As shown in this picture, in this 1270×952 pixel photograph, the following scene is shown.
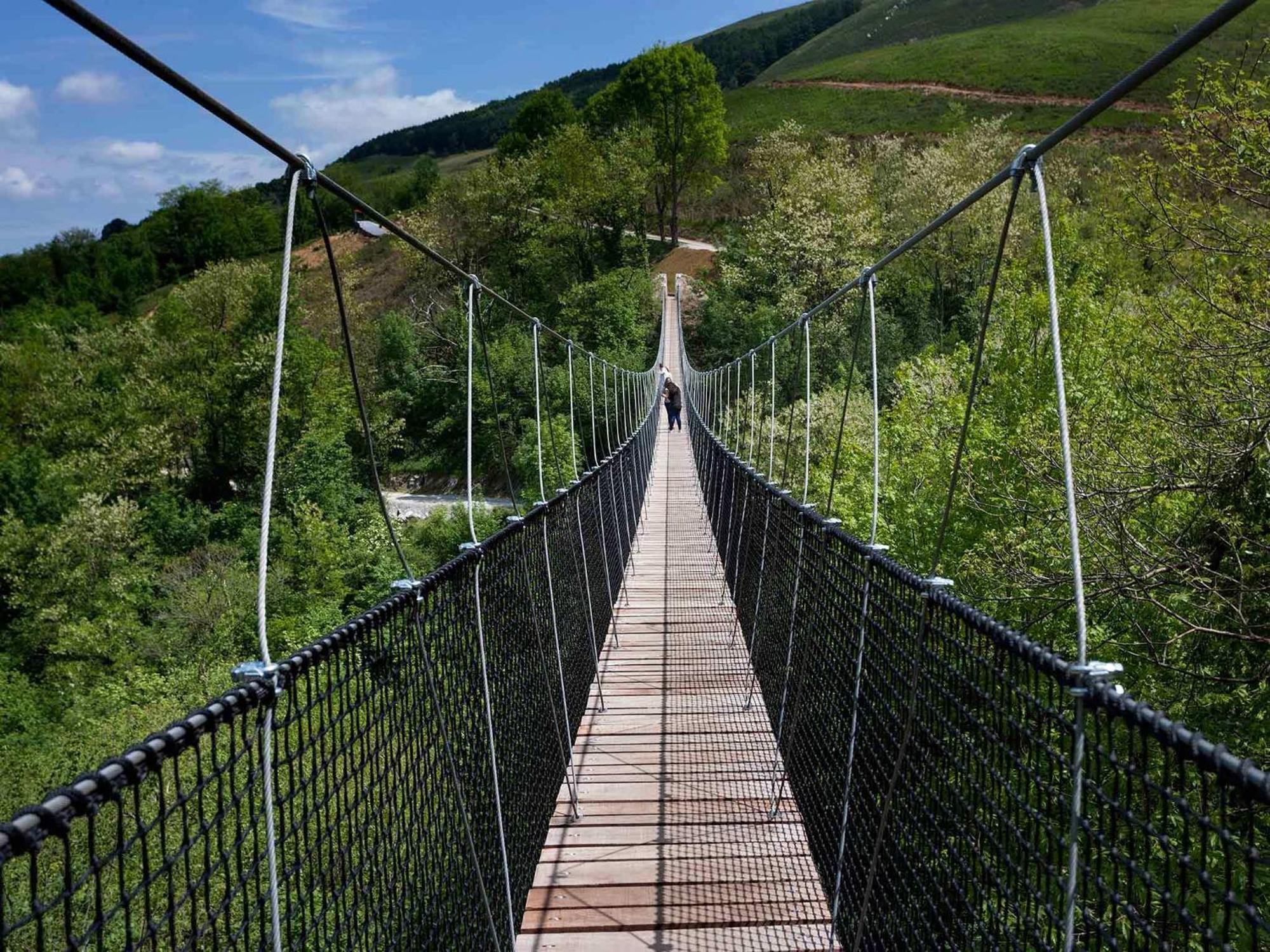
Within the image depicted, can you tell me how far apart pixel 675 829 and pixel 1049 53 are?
61.6 metres

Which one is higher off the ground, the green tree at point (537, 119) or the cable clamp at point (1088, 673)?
the green tree at point (537, 119)

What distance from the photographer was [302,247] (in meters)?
51.9

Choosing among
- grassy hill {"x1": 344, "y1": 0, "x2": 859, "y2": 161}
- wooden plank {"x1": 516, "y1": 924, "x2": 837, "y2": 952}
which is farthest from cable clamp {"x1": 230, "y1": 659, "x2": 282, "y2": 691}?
grassy hill {"x1": 344, "y1": 0, "x2": 859, "y2": 161}

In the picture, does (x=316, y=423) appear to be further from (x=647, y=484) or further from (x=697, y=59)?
(x=697, y=59)

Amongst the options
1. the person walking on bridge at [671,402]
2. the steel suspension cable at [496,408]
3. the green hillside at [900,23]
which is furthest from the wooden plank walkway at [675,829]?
the green hillside at [900,23]

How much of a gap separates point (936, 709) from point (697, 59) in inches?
1806

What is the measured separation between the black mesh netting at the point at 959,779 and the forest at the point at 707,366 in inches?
→ 42.8

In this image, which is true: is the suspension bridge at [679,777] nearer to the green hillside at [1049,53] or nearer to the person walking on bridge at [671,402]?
the person walking on bridge at [671,402]

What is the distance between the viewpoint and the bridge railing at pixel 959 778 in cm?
104

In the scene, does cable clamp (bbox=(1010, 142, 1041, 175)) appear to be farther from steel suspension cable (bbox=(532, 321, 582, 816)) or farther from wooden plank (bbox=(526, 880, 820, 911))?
wooden plank (bbox=(526, 880, 820, 911))

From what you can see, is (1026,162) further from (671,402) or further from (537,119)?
(537,119)

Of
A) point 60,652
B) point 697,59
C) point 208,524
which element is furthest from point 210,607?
point 697,59

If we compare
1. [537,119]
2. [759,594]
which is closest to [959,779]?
[759,594]

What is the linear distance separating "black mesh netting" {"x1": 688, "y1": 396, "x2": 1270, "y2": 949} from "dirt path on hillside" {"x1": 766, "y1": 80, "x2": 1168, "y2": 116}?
147ft
